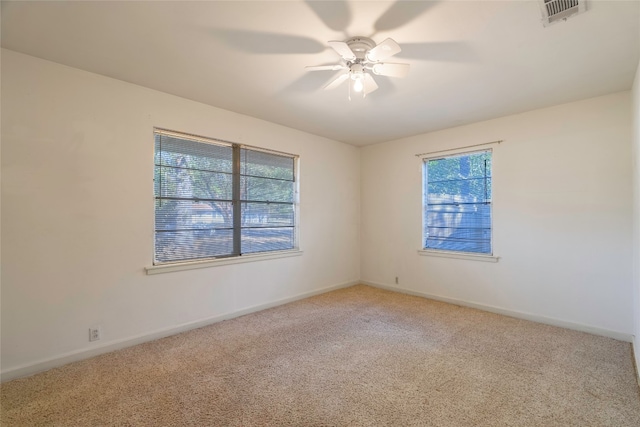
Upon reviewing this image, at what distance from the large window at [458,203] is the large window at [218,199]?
2.19 metres

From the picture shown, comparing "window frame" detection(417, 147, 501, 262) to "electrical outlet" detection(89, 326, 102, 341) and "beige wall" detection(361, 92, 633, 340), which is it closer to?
"beige wall" detection(361, 92, 633, 340)

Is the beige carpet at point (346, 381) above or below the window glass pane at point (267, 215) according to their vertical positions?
below

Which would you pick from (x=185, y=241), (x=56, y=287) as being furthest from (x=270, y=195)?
(x=56, y=287)

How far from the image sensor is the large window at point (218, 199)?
3.23m

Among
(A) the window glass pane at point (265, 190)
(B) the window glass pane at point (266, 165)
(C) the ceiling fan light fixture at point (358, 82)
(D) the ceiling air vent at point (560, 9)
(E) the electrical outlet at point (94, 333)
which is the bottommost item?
(E) the electrical outlet at point (94, 333)

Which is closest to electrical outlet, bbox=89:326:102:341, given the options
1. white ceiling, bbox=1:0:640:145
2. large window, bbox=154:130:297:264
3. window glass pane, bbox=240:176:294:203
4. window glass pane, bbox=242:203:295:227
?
large window, bbox=154:130:297:264

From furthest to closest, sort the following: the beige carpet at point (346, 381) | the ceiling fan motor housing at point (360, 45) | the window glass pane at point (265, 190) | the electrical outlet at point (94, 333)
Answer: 1. the window glass pane at point (265, 190)
2. the electrical outlet at point (94, 333)
3. the ceiling fan motor housing at point (360, 45)
4. the beige carpet at point (346, 381)

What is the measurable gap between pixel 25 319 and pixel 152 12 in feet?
8.54

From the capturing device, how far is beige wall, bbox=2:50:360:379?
7.74 ft

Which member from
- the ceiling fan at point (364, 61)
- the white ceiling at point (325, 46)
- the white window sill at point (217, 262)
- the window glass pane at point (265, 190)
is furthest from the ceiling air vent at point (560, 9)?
the white window sill at point (217, 262)

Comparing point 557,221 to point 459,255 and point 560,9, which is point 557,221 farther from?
point 560,9

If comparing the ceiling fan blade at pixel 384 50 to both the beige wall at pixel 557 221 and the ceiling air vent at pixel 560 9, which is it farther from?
the beige wall at pixel 557 221

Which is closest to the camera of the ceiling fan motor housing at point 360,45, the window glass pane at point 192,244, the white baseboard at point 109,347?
the ceiling fan motor housing at point 360,45

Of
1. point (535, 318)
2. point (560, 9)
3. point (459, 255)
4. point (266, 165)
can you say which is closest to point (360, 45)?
point (560, 9)
